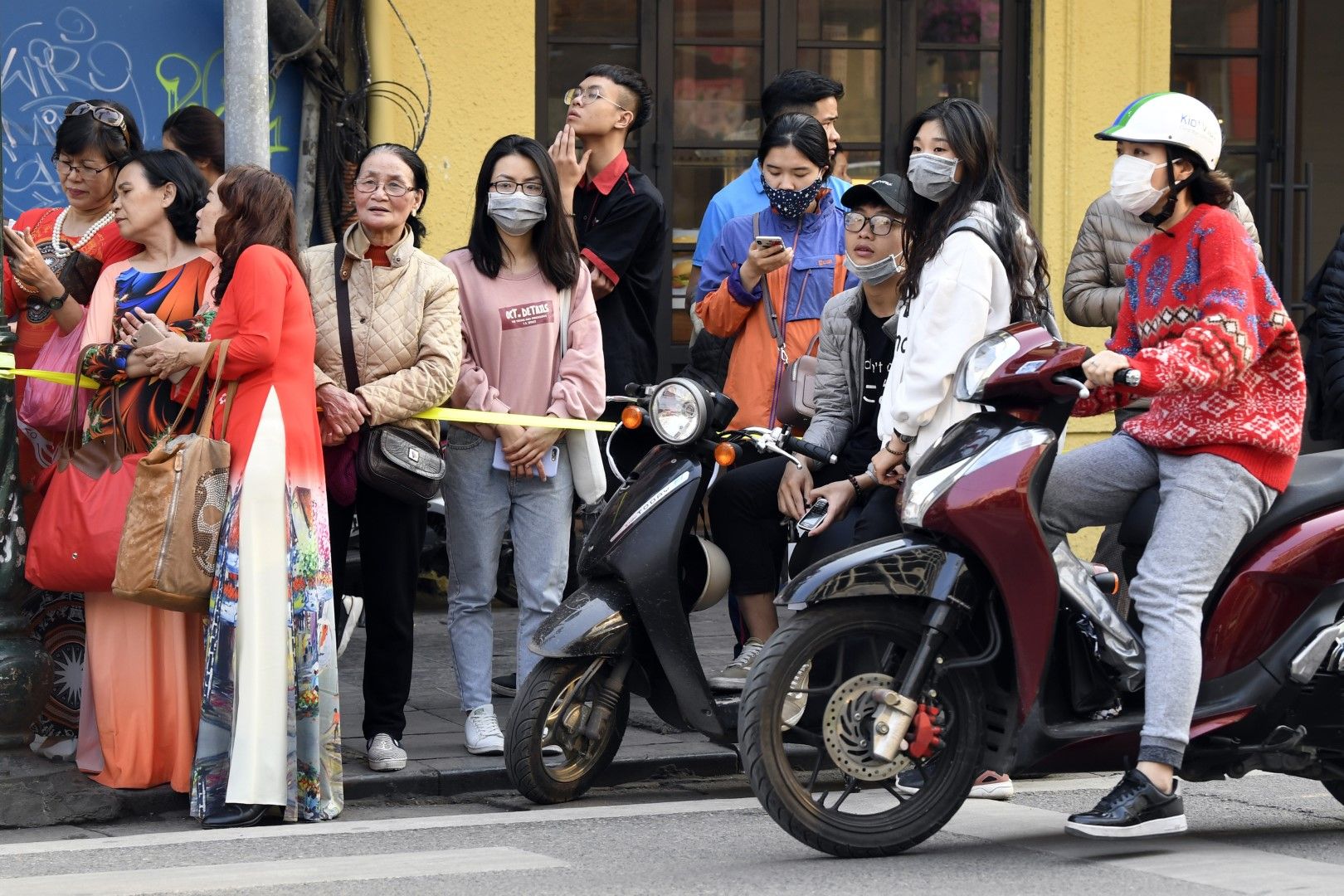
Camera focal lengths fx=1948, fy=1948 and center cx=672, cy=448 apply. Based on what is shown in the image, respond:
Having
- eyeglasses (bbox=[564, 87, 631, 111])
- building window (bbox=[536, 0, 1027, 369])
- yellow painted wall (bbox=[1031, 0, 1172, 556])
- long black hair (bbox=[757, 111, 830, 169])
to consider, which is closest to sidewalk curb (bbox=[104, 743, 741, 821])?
long black hair (bbox=[757, 111, 830, 169])

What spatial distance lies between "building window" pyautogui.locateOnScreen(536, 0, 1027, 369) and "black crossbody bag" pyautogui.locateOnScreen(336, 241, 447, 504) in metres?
4.17

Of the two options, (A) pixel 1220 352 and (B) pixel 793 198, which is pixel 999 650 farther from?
(B) pixel 793 198

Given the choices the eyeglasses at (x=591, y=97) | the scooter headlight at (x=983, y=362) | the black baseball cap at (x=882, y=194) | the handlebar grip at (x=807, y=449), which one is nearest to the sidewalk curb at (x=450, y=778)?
the handlebar grip at (x=807, y=449)

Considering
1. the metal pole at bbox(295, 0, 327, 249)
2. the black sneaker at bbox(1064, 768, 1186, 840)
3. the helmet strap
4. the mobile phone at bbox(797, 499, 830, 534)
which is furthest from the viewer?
the metal pole at bbox(295, 0, 327, 249)

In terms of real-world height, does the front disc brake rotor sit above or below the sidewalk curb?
above

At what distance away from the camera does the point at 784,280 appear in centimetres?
707

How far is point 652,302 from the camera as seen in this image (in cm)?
758

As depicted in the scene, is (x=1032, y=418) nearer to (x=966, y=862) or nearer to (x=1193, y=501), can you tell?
(x=1193, y=501)

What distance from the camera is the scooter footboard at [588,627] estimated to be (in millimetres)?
5539

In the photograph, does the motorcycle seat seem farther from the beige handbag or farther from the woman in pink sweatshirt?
the beige handbag

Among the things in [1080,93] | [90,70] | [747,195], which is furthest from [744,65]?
[90,70]

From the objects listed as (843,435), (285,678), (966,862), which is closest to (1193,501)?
(966,862)

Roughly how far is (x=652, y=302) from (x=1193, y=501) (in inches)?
118

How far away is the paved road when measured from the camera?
468cm
